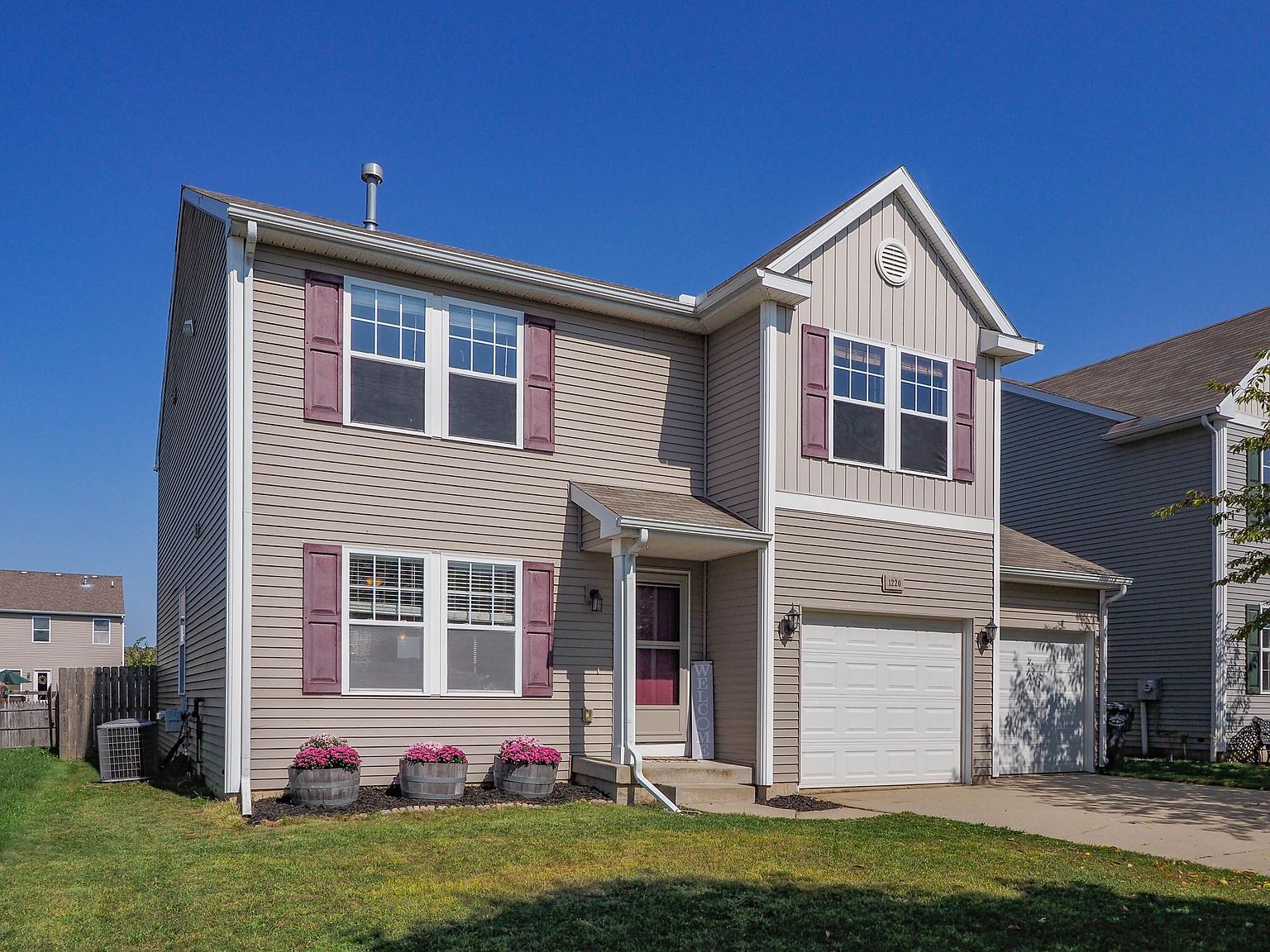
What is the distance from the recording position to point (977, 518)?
13.0 m

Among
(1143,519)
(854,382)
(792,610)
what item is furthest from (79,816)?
(1143,519)

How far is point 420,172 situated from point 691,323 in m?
4.46

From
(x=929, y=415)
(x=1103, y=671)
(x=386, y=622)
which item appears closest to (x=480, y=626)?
(x=386, y=622)

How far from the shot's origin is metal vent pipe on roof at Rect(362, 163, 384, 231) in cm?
1182

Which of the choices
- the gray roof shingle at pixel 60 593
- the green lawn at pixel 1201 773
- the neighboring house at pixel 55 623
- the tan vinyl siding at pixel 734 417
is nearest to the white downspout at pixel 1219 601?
the green lawn at pixel 1201 773

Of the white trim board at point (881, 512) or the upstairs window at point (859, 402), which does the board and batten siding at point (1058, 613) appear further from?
the upstairs window at point (859, 402)

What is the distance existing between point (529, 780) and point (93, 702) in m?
9.28

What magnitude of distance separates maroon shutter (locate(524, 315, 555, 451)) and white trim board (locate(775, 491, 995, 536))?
273 centimetres

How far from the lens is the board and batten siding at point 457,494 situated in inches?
388

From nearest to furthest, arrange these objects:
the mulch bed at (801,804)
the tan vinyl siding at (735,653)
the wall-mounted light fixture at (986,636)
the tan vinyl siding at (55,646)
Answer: the mulch bed at (801,804)
the tan vinyl siding at (735,653)
the wall-mounted light fixture at (986,636)
the tan vinyl siding at (55,646)

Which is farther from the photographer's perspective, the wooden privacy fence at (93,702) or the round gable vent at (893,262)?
the wooden privacy fence at (93,702)

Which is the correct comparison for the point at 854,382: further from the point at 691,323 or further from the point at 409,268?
the point at 409,268

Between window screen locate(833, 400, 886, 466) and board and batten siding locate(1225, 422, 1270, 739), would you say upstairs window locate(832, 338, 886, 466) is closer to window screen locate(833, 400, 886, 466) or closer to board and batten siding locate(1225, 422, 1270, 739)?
window screen locate(833, 400, 886, 466)

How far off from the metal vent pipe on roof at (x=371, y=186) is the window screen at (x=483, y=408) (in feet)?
7.74
